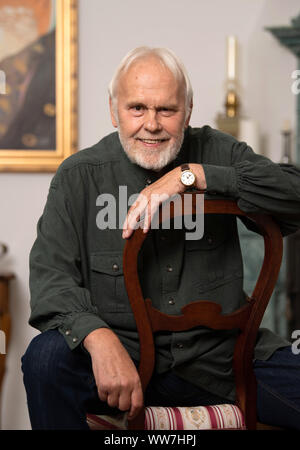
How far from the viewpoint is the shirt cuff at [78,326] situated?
122cm

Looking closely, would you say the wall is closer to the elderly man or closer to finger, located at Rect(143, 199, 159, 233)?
the elderly man

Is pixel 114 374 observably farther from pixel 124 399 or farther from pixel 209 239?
pixel 209 239

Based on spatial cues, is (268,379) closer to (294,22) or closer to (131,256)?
(131,256)

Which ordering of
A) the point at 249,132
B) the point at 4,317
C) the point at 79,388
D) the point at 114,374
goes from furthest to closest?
the point at 249,132, the point at 4,317, the point at 79,388, the point at 114,374

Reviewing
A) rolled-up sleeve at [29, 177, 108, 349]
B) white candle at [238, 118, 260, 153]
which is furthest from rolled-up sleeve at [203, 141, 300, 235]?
white candle at [238, 118, 260, 153]

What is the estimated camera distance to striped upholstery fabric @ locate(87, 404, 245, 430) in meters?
1.31

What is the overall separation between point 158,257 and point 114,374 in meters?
0.41

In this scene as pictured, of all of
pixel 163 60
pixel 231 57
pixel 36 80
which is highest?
pixel 231 57

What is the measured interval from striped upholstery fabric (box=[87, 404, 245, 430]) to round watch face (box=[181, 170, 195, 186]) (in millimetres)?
538

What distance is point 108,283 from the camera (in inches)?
57.7

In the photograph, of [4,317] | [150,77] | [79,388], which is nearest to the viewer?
[79,388]

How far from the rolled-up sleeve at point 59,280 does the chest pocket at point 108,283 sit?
43mm

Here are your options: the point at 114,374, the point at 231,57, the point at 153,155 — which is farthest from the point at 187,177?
the point at 231,57

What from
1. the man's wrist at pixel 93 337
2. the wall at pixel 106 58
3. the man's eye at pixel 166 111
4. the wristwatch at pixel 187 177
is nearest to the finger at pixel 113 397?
the man's wrist at pixel 93 337
